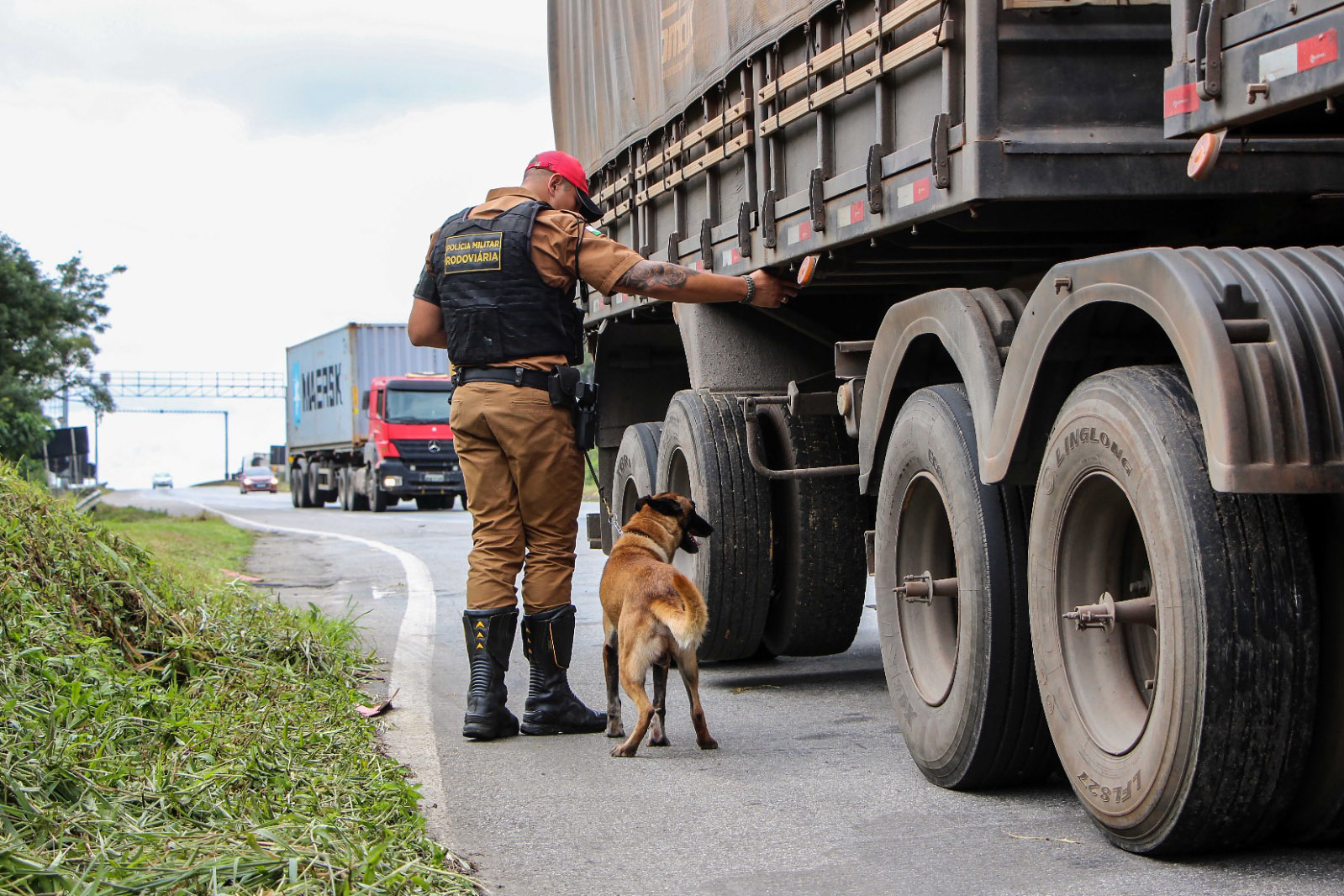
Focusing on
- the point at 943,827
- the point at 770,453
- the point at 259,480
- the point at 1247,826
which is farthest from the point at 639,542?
the point at 259,480

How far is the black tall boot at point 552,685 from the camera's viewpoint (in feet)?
19.2

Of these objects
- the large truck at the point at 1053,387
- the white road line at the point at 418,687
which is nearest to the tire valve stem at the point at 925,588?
the large truck at the point at 1053,387

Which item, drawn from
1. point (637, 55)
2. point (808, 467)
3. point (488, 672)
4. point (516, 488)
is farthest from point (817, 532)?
point (637, 55)

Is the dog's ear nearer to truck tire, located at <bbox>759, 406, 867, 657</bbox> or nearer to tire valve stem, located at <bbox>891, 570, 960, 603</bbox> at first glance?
truck tire, located at <bbox>759, 406, 867, 657</bbox>

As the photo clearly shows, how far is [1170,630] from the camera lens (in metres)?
3.38

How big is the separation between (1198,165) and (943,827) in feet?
6.06

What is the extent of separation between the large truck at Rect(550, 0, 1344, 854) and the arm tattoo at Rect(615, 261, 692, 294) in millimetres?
406

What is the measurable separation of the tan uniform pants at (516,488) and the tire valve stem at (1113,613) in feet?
8.40

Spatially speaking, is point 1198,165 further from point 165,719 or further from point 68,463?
point 68,463

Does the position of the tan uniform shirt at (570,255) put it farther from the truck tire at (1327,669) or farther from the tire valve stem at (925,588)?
the truck tire at (1327,669)

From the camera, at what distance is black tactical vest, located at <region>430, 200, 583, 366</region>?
5.80 m

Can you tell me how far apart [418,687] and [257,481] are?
234 feet

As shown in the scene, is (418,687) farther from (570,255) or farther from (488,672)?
(570,255)

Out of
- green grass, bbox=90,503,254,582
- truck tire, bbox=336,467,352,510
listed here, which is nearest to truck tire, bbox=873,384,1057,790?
green grass, bbox=90,503,254,582
